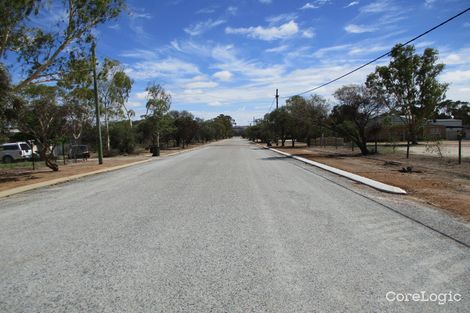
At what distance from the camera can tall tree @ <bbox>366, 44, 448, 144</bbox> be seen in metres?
46.8

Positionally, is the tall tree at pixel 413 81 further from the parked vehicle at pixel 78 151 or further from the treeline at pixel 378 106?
the parked vehicle at pixel 78 151

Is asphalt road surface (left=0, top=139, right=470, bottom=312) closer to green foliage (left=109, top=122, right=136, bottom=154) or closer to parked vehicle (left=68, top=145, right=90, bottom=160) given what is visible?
parked vehicle (left=68, top=145, right=90, bottom=160)

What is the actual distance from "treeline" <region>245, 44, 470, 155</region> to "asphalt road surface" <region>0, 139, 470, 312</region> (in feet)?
51.4

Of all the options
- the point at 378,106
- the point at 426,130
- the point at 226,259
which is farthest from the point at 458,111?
the point at 226,259

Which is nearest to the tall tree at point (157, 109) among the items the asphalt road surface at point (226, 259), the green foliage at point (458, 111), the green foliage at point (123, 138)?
the green foliage at point (123, 138)

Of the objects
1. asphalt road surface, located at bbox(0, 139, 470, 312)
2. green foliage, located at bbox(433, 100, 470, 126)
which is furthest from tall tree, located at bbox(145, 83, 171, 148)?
green foliage, located at bbox(433, 100, 470, 126)

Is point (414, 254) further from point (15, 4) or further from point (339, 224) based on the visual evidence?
point (15, 4)

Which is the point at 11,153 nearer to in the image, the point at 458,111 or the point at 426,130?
the point at 426,130

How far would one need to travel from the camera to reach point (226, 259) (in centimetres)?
500

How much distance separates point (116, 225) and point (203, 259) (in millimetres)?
Answer: 2749

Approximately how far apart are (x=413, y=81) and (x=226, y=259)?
5038 cm

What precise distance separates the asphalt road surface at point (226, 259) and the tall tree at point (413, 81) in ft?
143

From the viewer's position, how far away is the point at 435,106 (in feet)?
159

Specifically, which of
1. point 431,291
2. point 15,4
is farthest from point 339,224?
point 15,4
